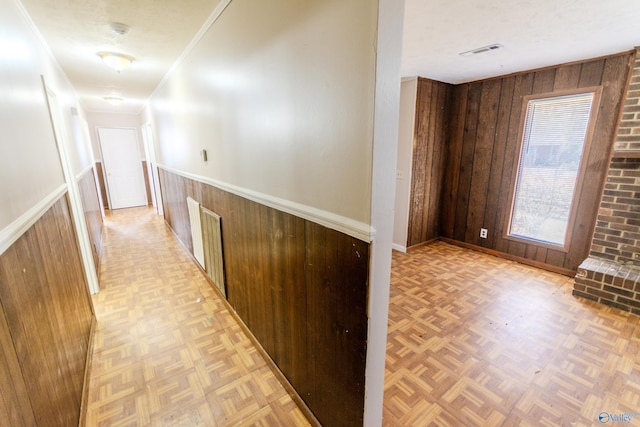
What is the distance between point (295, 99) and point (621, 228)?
3307 mm

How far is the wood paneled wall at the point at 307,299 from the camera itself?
1100 millimetres

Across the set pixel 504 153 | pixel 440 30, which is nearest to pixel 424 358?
pixel 440 30

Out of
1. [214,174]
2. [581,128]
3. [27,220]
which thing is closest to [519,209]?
[581,128]

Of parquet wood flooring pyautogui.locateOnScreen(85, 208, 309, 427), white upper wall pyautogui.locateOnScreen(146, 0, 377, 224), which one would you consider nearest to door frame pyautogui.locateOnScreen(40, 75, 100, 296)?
parquet wood flooring pyautogui.locateOnScreen(85, 208, 309, 427)

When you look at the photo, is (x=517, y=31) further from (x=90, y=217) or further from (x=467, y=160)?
(x=90, y=217)

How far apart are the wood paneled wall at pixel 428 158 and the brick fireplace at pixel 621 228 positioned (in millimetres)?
1783

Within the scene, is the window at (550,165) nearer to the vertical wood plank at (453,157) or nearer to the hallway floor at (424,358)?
the hallway floor at (424,358)

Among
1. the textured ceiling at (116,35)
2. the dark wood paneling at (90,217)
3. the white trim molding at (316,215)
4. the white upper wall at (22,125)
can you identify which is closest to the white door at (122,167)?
the dark wood paneling at (90,217)

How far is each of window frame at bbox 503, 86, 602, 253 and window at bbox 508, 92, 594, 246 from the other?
0.08 feet

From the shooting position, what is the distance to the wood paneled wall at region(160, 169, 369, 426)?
3.61 feet

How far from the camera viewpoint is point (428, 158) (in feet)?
12.8

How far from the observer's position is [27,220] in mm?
1100

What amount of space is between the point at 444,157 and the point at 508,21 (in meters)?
2.29

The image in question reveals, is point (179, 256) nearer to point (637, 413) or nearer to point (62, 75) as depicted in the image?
point (62, 75)
